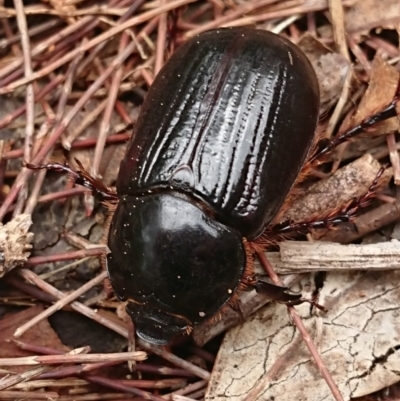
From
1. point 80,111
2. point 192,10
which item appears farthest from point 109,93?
point 192,10

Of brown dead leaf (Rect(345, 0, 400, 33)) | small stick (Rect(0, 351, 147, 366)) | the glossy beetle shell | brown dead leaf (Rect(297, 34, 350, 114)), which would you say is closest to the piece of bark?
the glossy beetle shell

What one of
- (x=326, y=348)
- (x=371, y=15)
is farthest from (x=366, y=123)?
(x=326, y=348)

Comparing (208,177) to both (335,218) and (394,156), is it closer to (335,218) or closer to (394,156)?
(335,218)

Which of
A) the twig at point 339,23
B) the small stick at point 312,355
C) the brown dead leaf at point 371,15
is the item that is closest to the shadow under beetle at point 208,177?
the small stick at point 312,355

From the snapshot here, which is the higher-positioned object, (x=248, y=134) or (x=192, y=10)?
(x=192, y=10)

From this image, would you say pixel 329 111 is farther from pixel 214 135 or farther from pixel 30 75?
pixel 30 75

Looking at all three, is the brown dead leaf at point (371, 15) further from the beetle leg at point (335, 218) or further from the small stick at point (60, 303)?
the small stick at point (60, 303)

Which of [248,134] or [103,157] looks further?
[103,157]
